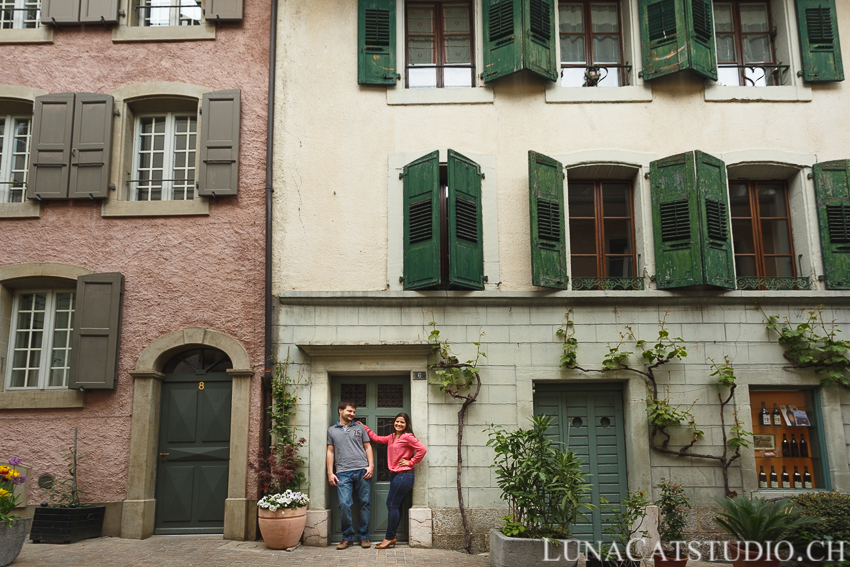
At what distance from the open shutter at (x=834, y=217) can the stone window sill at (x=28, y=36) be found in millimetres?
11050

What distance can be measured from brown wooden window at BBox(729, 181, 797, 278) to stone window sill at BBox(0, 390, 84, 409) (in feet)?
30.0

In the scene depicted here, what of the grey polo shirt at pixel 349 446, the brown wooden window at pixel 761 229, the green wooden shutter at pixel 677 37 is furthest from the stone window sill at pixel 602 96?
the grey polo shirt at pixel 349 446

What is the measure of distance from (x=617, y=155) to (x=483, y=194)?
1938 millimetres

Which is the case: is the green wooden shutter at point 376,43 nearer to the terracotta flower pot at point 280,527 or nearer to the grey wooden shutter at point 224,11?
the grey wooden shutter at point 224,11

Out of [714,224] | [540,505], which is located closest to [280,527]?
[540,505]

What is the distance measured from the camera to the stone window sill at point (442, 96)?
9.96m

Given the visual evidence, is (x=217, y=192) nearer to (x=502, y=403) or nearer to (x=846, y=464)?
(x=502, y=403)

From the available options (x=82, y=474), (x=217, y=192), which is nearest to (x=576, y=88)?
(x=217, y=192)

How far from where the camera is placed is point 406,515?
9.17 metres

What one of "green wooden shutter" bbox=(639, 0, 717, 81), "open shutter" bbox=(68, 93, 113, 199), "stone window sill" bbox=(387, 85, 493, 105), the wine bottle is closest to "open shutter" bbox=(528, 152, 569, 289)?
"stone window sill" bbox=(387, 85, 493, 105)

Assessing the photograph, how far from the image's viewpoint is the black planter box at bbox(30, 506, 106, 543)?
8562mm

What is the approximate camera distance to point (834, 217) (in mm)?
9633

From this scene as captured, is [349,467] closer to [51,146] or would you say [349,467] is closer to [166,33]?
[51,146]

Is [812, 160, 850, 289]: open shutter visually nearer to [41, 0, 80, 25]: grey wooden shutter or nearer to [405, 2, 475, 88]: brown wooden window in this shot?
[405, 2, 475, 88]: brown wooden window
